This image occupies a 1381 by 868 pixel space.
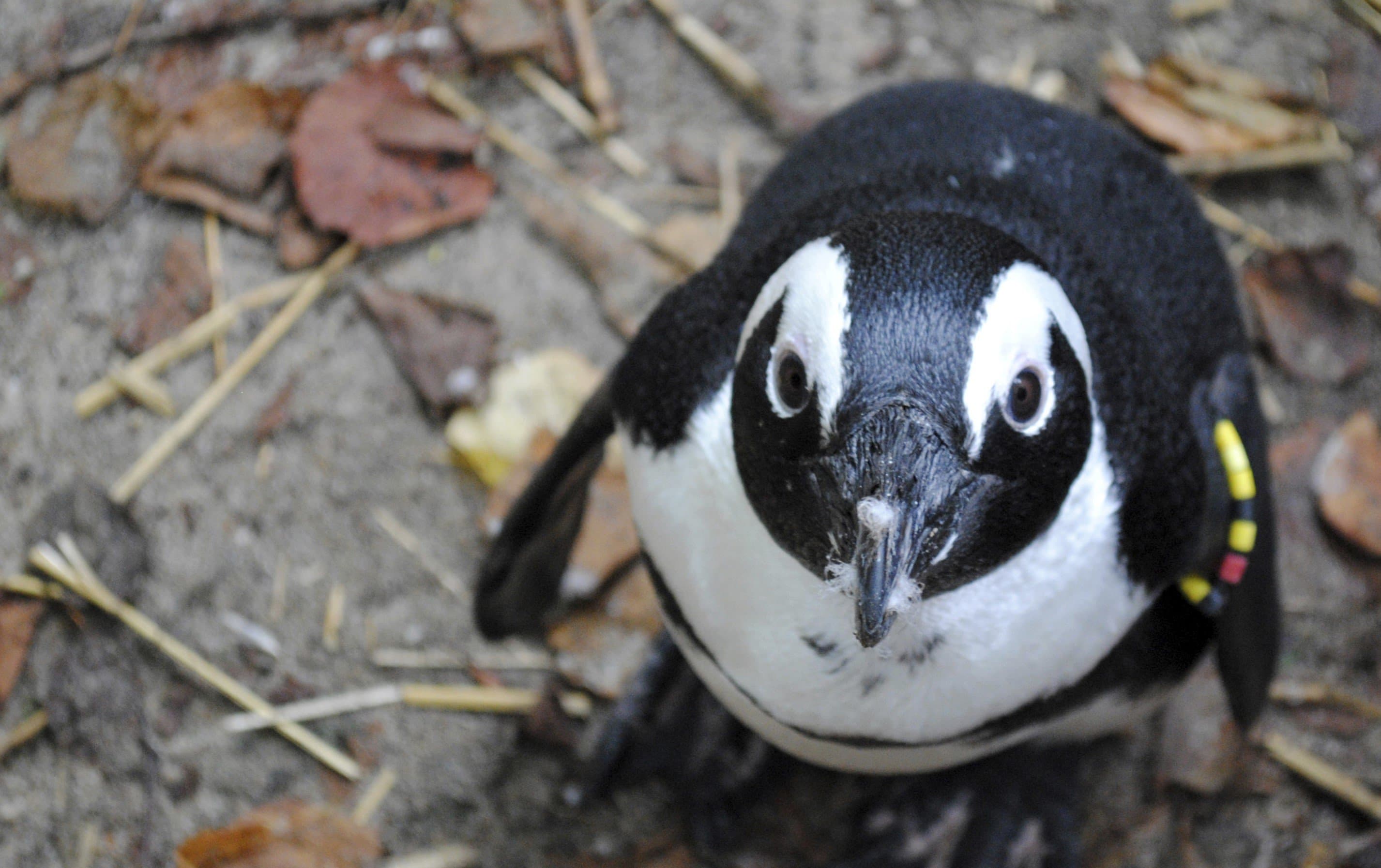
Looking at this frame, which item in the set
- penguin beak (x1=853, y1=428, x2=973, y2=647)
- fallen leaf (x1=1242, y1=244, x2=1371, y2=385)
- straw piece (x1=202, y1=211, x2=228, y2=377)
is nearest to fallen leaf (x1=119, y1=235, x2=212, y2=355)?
straw piece (x1=202, y1=211, x2=228, y2=377)

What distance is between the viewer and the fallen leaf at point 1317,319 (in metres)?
1.73

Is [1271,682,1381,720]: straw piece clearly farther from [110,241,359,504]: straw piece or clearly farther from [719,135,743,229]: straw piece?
[110,241,359,504]: straw piece

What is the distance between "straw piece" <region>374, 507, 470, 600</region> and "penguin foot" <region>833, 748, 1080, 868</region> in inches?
22.3

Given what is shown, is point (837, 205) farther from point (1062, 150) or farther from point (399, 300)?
point (399, 300)

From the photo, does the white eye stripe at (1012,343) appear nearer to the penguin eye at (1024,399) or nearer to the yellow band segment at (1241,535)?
the penguin eye at (1024,399)

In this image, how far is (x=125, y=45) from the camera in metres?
1.78

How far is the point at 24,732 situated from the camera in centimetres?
141

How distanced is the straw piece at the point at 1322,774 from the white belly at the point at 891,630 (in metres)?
0.59

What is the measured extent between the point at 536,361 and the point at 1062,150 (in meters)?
0.74

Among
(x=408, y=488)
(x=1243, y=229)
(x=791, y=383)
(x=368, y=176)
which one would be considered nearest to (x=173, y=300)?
(x=368, y=176)

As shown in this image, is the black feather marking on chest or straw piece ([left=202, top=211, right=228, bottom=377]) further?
straw piece ([left=202, top=211, right=228, bottom=377])

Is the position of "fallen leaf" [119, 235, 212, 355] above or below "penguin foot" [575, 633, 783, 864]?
above

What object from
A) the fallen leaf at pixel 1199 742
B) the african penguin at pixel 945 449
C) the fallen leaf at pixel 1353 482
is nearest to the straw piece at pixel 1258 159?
the fallen leaf at pixel 1353 482

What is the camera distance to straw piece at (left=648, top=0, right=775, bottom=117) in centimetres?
187
